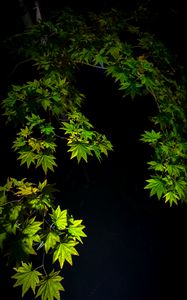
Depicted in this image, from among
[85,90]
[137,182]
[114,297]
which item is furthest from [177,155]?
[85,90]

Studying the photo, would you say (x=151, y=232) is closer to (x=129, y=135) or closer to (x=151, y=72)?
(x=129, y=135)

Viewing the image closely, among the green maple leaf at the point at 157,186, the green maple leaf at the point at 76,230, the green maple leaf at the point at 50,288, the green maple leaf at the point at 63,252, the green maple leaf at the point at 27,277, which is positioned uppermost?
the green maple leaf at the point at 157,186

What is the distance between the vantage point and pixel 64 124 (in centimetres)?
247

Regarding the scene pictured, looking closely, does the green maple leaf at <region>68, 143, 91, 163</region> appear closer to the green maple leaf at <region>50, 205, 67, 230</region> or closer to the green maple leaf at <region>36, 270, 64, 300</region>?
the green maple leaf at <region>50, 205, 67, 230</region>

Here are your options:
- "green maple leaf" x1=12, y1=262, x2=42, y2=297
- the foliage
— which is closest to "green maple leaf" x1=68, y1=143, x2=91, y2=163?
the foliage

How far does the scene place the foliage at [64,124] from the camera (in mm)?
1979

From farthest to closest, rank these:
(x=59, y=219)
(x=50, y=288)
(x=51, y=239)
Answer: (x=59, y=219) → (x=51, y=239) → (x=50, y=288)

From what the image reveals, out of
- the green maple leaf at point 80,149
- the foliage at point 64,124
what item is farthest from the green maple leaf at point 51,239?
the green maple leaf at point 80,149

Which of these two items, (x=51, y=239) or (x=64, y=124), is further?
(x=64, y=124)

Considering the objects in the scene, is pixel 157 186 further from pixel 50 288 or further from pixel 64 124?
pixel 50 288

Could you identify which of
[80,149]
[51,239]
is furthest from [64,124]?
[51,239]

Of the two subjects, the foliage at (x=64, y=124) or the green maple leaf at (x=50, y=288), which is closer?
the green maple leaf at (x=50, y=288)

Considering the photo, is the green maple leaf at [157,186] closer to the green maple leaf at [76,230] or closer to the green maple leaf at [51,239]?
the green maple leaf at [76,230]

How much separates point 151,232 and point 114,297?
1.60 metres
